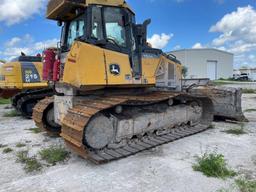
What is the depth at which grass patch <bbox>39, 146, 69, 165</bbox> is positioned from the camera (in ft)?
17.0

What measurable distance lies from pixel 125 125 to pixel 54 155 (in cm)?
147

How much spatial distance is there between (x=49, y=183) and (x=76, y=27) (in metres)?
3.33

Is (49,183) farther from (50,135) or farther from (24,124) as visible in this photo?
(24,124)

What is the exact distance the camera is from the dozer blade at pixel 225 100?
8312 millimetres

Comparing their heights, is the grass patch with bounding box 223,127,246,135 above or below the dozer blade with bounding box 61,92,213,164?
below

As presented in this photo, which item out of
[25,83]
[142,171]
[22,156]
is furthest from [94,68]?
[25,83]

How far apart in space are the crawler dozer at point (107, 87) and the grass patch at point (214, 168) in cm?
134

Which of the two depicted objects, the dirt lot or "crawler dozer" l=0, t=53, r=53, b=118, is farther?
"crawler dozer" l=0, t=53, r=53, b=118

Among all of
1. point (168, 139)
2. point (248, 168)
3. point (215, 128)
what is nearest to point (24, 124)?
point (168, 139)

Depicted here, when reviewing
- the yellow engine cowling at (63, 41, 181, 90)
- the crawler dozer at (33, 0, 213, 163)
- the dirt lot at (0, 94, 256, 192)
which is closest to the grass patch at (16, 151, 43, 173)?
the dirt lot at (0, 94, 256, 192)

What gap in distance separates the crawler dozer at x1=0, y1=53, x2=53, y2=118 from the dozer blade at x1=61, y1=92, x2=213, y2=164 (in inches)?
197

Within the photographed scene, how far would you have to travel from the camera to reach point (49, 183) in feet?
13.9

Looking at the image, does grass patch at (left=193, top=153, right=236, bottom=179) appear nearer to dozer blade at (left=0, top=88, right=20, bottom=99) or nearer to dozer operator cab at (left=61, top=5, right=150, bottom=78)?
dozer operator cab at (left=61, top=5, right=150, bottom=78)

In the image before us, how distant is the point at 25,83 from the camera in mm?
10172
